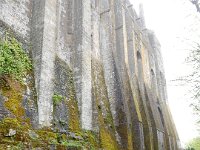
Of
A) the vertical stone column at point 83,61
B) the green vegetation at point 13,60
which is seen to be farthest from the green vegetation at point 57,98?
the green vegetation at point 13,60

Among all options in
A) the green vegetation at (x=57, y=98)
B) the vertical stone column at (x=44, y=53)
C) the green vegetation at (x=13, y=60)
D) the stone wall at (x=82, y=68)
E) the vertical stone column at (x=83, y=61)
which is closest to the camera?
the green vegetation at (x=13, y=60)

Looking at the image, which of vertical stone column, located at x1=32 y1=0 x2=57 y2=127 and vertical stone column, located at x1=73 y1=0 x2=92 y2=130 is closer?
vertical stone column, located at x1=32 y1=0 x2=57 y2=127

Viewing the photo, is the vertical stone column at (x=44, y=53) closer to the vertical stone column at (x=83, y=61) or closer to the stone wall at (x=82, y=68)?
the stone wall at (x=82, y=68)

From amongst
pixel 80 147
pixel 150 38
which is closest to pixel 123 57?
pixel 80 147

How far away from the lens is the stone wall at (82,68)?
995cm

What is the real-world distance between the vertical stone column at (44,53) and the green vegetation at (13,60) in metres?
0.46

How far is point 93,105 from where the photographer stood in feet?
40.5

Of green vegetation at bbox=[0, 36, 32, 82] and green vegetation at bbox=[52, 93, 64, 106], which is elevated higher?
green vegetation at bbox=[0, 36, 32, 82]

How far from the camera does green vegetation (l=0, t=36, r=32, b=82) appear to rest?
867cm

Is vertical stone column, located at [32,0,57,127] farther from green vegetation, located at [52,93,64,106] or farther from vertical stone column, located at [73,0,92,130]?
vertical stone column, located at [73,0,92,130]

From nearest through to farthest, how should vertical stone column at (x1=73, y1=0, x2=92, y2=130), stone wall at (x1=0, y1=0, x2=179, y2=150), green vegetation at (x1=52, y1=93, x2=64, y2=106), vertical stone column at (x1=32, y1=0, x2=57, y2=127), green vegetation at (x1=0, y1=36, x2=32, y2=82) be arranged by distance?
green vegetation at (x1=0, y1=36, x2=32, y2=82)
vertical stone column at (x1=32, y1=0, x2=57, y2=127)
stone wall at (x1=0, y1=0, x2=179, y2=150)
green vegetation at (x1=52, y1=93, x2=64, y2=106)
vertical stone column at (x1=73, y1=0, x2=92, y2=130)

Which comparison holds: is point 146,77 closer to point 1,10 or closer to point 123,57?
point 123,57

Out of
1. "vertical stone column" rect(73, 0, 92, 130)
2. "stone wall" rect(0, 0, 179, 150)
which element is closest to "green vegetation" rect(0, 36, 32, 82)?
"stone wall" rect(0, 0, 179, 150)

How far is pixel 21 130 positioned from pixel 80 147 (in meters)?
2.54
